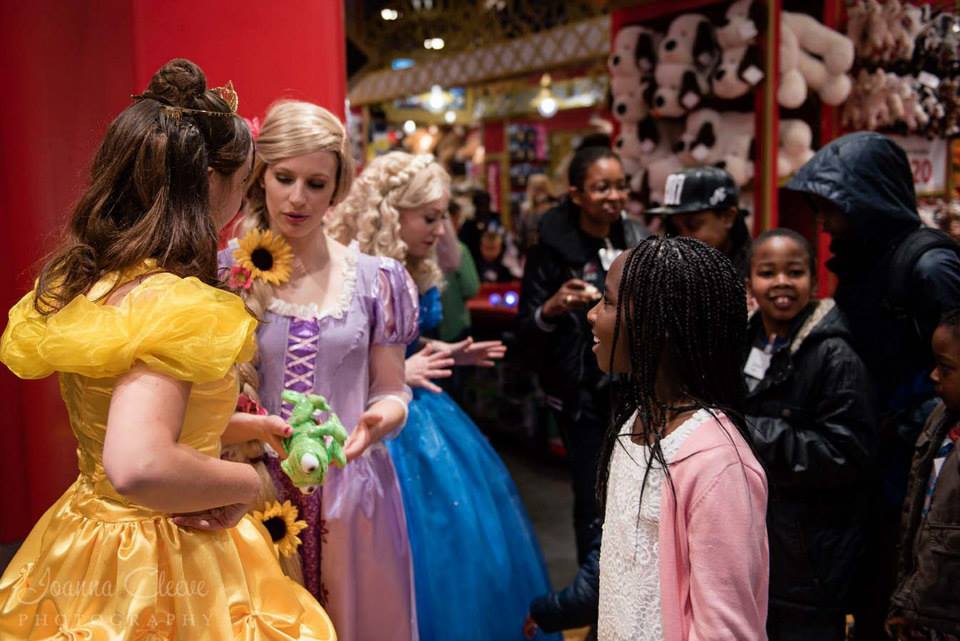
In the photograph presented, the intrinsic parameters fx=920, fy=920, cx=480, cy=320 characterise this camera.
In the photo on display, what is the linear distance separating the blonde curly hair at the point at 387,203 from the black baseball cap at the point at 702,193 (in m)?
0.83

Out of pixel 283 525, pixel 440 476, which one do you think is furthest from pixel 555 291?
pixel 283 525

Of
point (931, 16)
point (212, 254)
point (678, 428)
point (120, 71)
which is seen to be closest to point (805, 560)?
point (678, 428)

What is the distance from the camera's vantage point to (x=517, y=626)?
9.46 feet

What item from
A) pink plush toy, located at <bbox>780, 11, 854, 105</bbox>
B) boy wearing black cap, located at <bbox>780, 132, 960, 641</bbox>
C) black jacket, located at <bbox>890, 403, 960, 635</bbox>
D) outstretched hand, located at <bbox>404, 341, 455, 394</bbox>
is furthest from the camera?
pink plush toy, located at <bbox>780, 11, 854, 105</bbox>

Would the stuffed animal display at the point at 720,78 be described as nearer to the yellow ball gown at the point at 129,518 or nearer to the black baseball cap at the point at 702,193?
the black baseball cap at the point at 702,193

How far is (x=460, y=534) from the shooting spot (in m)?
2.80

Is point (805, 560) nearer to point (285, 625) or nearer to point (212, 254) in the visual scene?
point (285, 625)

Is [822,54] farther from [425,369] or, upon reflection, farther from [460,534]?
[460,534]

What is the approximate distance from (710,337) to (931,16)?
15.8ft

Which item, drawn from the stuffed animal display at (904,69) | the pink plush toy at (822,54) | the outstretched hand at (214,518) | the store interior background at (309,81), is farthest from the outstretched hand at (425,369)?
the stuffed animal display at (904,69)

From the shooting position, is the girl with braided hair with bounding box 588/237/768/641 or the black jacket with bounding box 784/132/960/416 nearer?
the girl with braided hair with bounding box 588/237/768/641

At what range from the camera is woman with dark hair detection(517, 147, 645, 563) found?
3305mm

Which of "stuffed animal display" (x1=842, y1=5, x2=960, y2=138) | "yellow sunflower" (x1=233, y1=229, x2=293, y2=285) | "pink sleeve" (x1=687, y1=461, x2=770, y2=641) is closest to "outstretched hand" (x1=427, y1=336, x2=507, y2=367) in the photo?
"yellow sunflower" (x1=233, y1=229, x2=293, y2=285)

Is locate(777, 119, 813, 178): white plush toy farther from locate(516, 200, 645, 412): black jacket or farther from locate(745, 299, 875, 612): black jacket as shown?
locate(745, 299, 875, 612): black jacket
